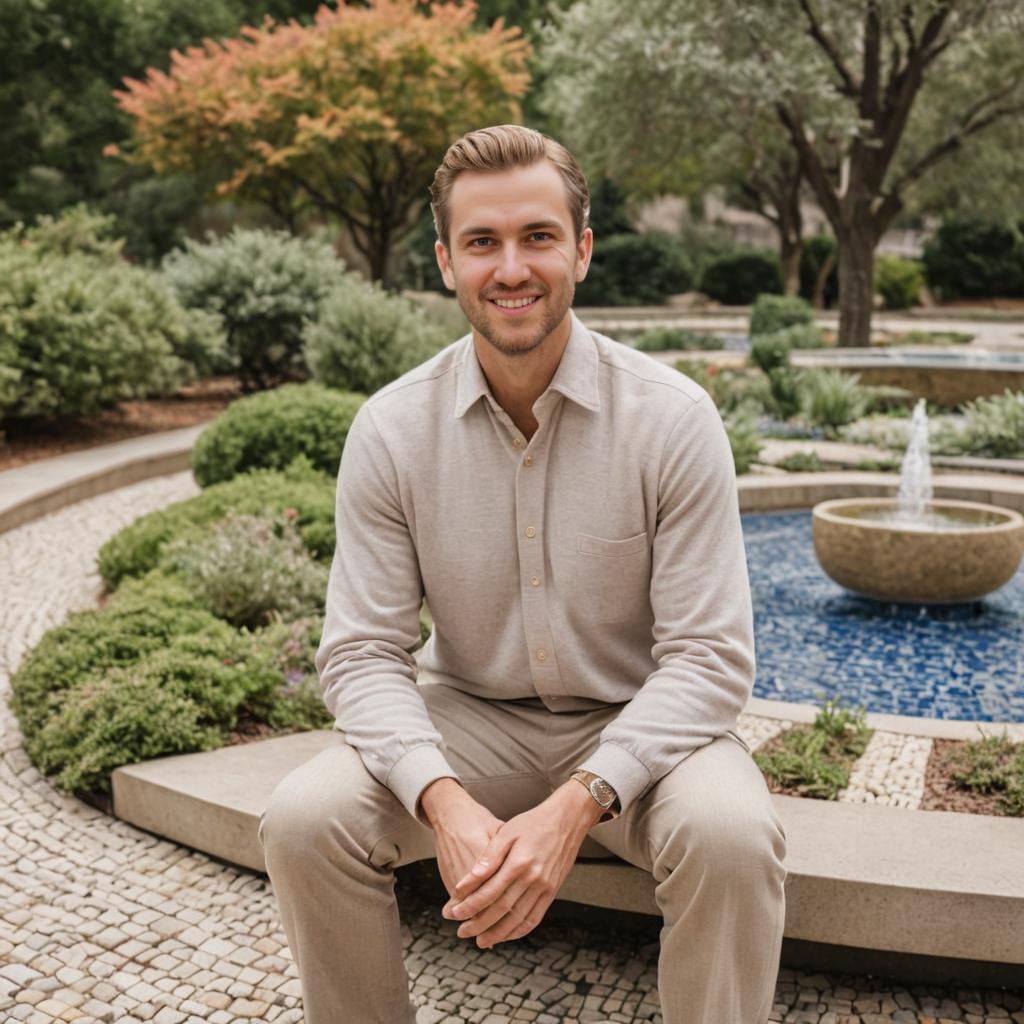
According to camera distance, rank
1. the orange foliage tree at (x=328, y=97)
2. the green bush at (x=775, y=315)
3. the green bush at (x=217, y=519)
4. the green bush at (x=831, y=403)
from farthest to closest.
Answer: the green bush at (x=775, y=315) < the orange foliage tree at (x=328, y=97) < the green bush at (x=831, y=403) < the green bush at (x=217, y=519)

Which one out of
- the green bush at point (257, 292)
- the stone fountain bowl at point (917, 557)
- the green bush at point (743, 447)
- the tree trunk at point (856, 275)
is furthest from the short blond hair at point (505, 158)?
the tree trunk at point (856, 275)

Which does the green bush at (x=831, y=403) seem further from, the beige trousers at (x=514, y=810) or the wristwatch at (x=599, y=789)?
the wristwatch at (x=599, y=789)

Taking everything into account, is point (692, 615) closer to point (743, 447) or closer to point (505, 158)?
point (505, 158)

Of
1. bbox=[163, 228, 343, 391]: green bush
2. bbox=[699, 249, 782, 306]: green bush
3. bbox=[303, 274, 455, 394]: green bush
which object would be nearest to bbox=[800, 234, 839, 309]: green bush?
bbox=[699, 249, 782, 306]: green bush

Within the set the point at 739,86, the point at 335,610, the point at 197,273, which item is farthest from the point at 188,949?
the point at 739,86

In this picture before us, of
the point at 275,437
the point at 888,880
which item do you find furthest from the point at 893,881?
the point at 275,437

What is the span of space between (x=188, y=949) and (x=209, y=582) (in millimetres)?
2027

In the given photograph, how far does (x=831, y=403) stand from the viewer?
962cm

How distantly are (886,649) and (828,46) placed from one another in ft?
34.6

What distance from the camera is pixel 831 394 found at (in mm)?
9680

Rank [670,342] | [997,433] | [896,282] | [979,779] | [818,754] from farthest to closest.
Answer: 1. [896,282]
2. [670,342]
3. [997,433]
4. [818,754]
5. [979,779]

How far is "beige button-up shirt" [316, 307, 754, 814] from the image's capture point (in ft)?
7.25

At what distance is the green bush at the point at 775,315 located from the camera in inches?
679

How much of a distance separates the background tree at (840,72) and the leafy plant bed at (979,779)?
11.1 m
